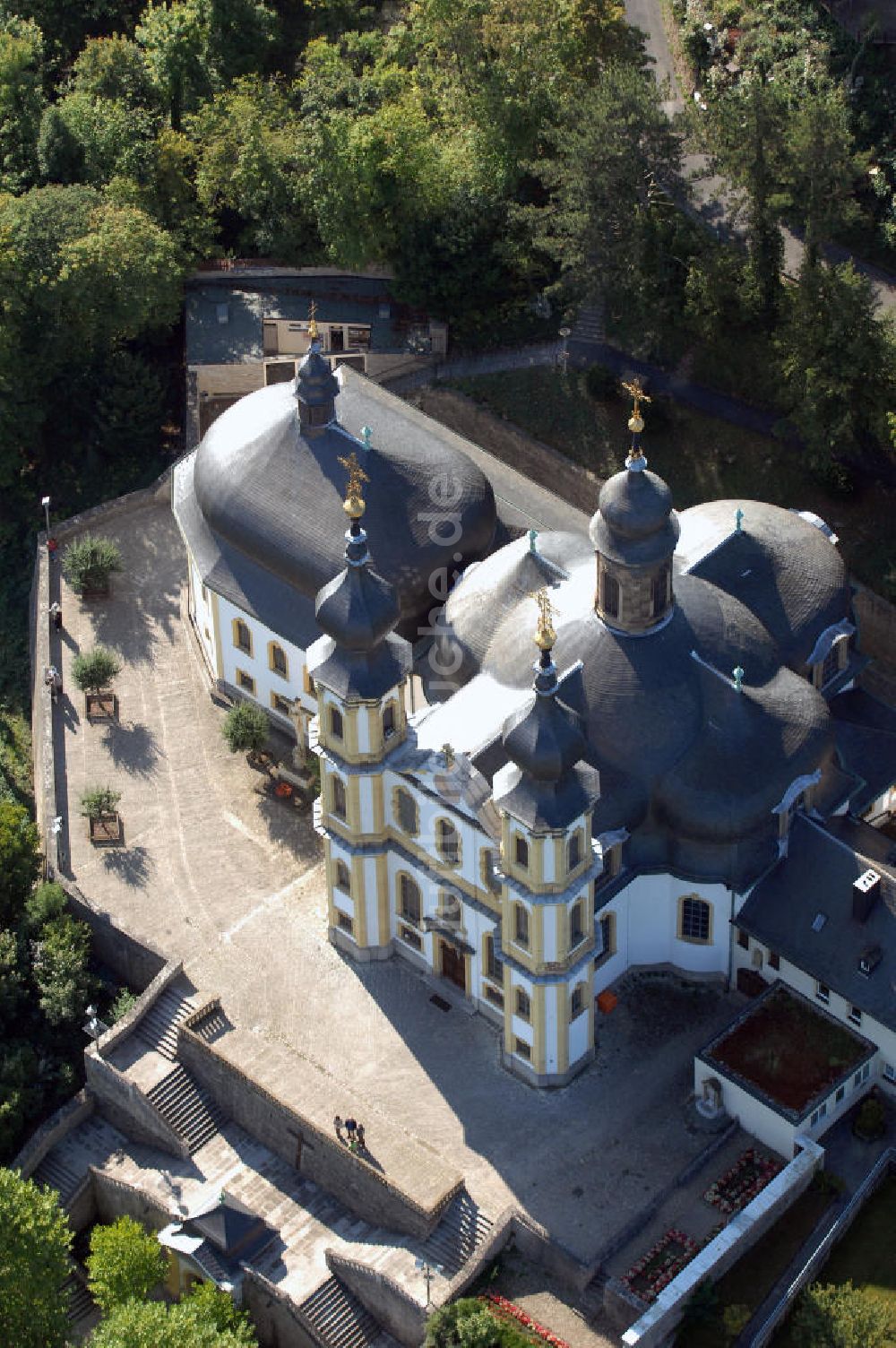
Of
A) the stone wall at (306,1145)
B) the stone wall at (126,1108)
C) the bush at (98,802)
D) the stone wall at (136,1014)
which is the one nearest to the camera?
the stone wall at (306,1145)

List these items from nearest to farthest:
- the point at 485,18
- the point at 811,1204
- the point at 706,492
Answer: the point at 811,1204
the point at 706,492
the point at 485,18

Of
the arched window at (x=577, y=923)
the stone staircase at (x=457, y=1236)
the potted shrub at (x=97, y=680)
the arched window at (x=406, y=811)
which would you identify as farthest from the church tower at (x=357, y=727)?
the potted shrub at (x=97, y=680)

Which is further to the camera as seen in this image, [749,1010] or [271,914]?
[271,914]

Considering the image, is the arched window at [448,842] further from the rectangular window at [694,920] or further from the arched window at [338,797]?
the rectangular window at [694,920]

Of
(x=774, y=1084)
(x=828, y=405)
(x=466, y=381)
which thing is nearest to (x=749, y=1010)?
(x=774, y=1084)

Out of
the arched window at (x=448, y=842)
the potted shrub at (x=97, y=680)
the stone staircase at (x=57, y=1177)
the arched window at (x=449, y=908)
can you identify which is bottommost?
the stone staircase at (x=57, y=1177)

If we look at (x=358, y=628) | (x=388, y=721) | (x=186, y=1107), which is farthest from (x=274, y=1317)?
(x=358, y=628)

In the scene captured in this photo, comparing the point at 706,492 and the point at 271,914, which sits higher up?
the point at 706,492

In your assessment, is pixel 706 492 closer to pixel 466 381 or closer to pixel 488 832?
pixel 466 381
